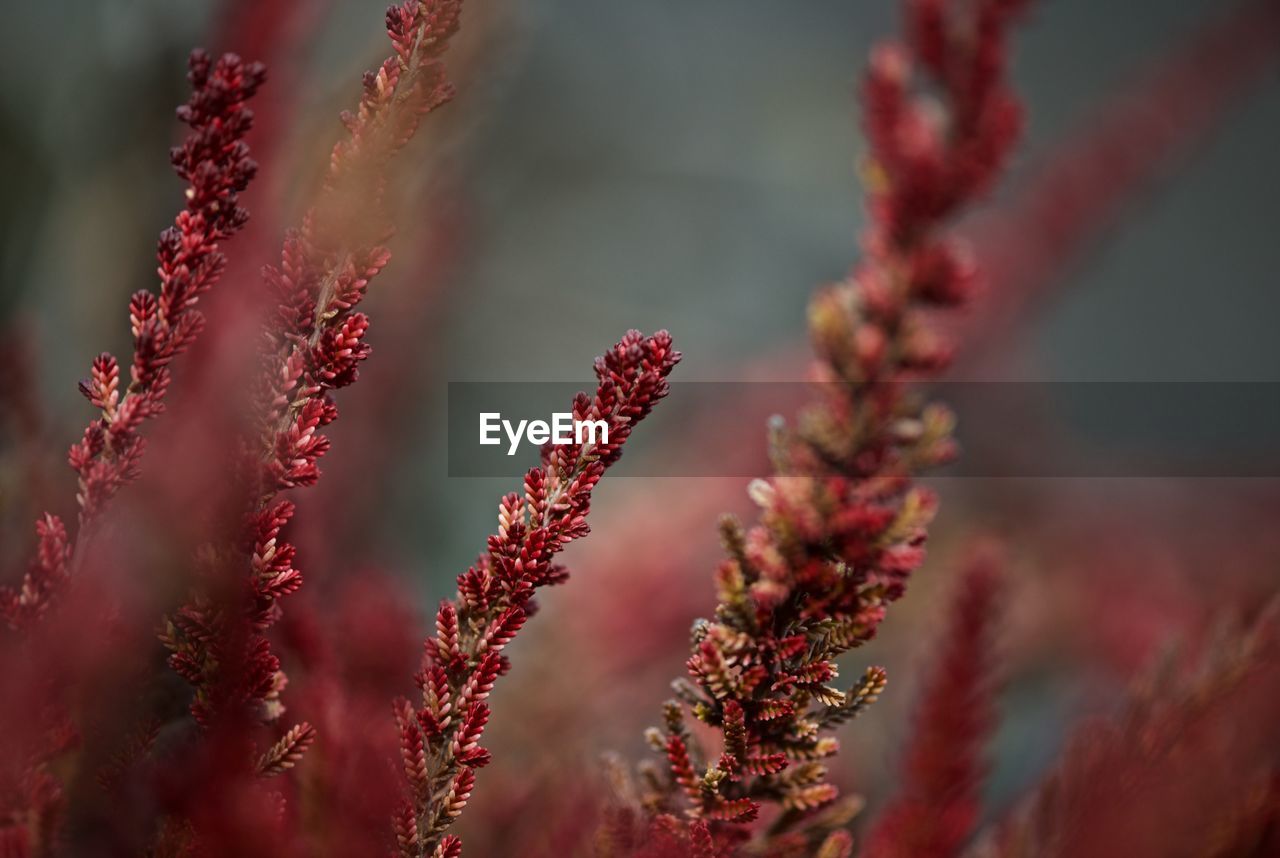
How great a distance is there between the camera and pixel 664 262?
1.64 meters

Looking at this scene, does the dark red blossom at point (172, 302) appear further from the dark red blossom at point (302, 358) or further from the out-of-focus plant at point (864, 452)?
the out-of-focus plant at point (864, 452)

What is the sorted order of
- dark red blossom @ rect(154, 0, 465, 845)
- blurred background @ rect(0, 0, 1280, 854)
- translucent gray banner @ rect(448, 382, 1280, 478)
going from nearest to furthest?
dark red blossom @ rect(154, 0, 465, 845) → blurred background @ rect(0, 0, 1280, 854) → translucent gray banner @ rect(448, 382, 1280, 478)

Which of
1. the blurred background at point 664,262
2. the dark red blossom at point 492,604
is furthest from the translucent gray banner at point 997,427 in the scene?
the dark red blossom at point 492,604

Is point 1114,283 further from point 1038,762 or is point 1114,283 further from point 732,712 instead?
point 732,712

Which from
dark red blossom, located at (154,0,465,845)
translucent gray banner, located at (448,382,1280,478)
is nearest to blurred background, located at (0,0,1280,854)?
translucent gray banner, located at (448,382,1280,478)

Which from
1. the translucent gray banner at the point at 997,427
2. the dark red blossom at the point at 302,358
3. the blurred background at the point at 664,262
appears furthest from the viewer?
the translucent gray banner at the point at 997,427

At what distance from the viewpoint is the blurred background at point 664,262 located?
565 millimetres

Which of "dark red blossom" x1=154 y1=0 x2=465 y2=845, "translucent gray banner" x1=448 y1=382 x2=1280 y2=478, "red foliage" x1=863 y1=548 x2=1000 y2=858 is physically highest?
"translucent gray banner" x1=448 y1=382 x2=1280 y2=478

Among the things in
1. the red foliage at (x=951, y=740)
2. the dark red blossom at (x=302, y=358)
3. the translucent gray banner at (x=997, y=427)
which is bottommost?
the red foliage at (x=951, y=740)

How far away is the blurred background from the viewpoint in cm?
57

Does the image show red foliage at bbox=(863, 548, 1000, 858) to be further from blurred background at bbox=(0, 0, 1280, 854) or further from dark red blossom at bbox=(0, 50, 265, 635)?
dark red blossom at bbox=(0, 50, 265, 635)

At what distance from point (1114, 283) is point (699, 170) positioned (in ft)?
3.33

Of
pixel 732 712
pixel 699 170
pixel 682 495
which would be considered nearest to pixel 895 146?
pixel 732 712

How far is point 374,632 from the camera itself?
1.25ft
